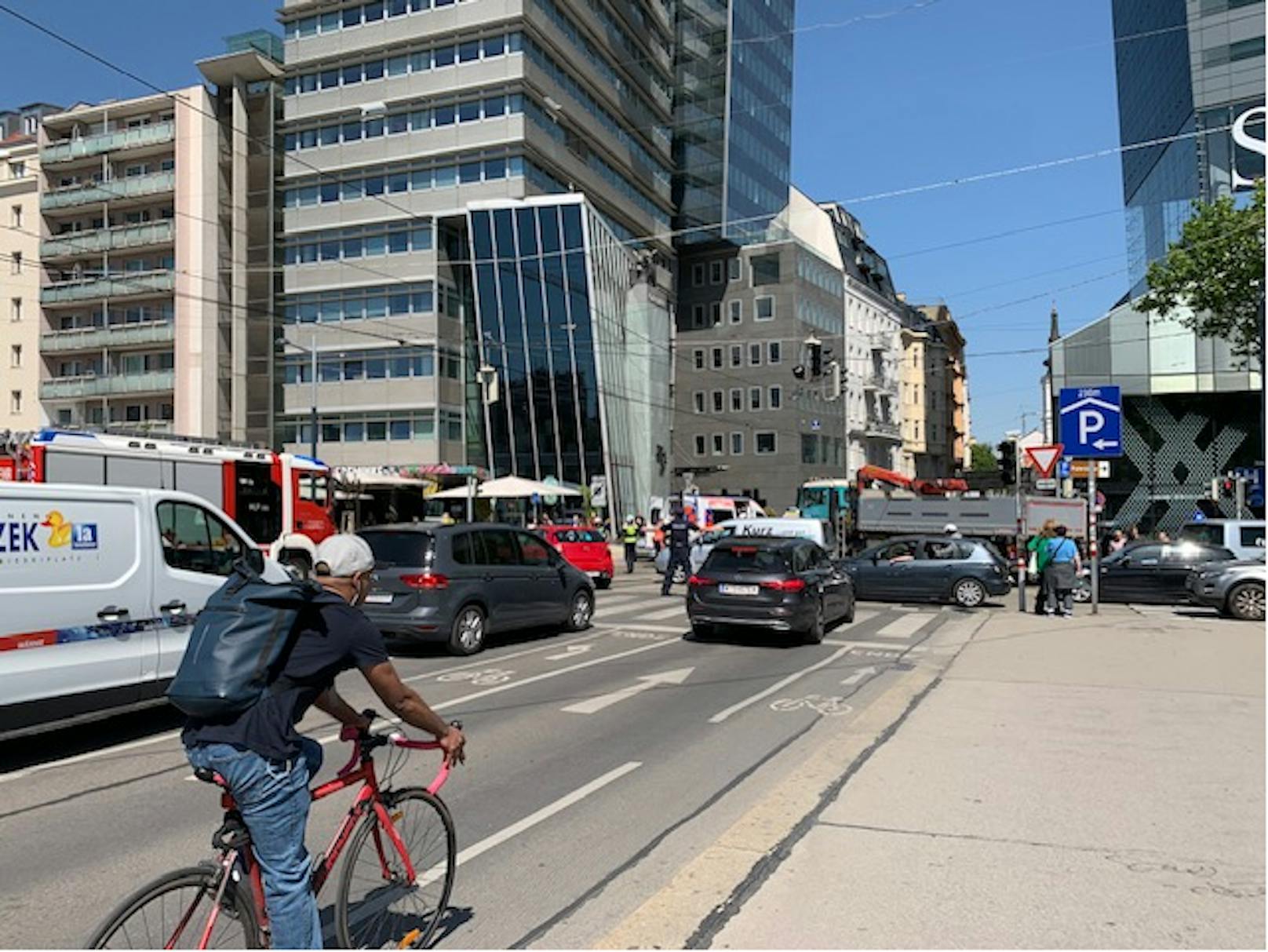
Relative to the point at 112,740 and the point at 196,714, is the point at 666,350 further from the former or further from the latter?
the point at 196,714

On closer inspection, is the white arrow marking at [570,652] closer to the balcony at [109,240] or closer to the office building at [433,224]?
the office building at [433,224]

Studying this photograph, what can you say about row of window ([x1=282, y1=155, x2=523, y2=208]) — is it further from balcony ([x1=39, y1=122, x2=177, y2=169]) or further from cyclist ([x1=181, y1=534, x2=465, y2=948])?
cyclist ([x1=181, y1=534, x2=465, y2=948])

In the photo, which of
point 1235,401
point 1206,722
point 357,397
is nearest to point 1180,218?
point 1235,401

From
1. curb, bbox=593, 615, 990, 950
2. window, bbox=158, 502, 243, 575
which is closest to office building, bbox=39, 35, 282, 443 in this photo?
window, bbox=158, 502, 243, 575

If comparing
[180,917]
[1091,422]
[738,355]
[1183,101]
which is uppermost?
[1183,101]

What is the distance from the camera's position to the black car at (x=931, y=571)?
65.9ft

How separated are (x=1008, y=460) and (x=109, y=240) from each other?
5001 centimetres

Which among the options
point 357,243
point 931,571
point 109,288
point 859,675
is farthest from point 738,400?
point 859,675

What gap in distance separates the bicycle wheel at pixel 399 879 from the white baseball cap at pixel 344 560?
0.86 metres

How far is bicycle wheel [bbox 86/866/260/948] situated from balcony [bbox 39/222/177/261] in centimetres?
5733

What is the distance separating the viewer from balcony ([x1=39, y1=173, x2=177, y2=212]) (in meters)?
53.9

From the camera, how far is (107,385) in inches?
2162

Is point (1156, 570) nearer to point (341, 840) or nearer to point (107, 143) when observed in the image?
point (341, 840)

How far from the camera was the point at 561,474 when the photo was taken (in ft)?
164
